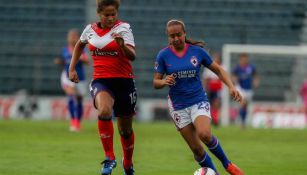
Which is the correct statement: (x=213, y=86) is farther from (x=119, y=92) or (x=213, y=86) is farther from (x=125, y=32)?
(x=125, y=32)

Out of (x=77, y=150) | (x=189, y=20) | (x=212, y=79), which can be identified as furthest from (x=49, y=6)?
(x=77, y=150)

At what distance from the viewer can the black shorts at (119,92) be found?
11047mm

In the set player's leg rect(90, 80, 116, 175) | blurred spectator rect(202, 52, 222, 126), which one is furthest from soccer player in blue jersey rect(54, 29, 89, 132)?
player's leg rect(90, 80, 116, 175)

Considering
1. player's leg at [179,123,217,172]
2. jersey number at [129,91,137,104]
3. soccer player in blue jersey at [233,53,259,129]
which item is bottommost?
soccer player in blue jersey at [233,53,259,129]

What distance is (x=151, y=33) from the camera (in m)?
34.1

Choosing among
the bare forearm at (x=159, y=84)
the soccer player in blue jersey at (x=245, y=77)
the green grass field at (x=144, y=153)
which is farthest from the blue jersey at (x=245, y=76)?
the bare forearm at (x=159, y=84)

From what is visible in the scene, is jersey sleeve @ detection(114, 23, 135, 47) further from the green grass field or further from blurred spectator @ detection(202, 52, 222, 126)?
blurred spectator @ detection(202, 52, 222, 126)

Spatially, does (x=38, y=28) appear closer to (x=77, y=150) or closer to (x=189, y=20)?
(x=189, y=20)

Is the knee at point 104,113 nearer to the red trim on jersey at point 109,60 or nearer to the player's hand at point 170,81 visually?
the red trim on jersey at point 109,60

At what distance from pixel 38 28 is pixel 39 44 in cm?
69

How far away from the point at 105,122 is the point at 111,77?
612 millimetres

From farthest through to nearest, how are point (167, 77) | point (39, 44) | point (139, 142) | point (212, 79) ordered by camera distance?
point (39, 44), point (212, 79), point (139, 142), point (167, 77)

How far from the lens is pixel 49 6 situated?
113ft

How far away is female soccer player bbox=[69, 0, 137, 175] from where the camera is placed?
10.8m
